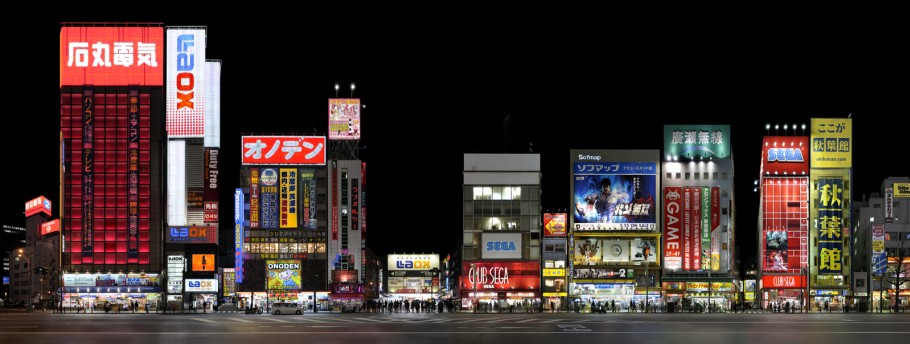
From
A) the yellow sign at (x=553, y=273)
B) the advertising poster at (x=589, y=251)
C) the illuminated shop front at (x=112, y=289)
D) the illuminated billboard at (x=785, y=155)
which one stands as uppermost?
the illuminated billboard at (x=785, y=155)

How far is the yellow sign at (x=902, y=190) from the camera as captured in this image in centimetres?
10732

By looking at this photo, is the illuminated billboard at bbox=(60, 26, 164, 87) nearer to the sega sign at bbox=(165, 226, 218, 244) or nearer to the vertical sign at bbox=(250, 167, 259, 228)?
the sega sign at bbox=(165, 226, 218, 244)

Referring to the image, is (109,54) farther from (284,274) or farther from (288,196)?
(284,274)

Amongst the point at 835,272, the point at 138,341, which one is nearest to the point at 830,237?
the point at 835,272

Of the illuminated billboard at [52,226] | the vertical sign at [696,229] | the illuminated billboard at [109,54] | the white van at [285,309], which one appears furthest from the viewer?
the illuminated billboard at [52,226]

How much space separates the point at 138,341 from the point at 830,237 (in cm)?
8246

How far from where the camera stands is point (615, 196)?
340 feet

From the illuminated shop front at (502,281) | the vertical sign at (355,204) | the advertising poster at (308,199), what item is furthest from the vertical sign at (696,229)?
the advertising poster at (308,199)

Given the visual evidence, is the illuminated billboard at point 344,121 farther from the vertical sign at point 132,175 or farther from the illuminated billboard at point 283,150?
the vertical sign at point 132,175

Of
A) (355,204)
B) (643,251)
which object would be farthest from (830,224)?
(355,204)

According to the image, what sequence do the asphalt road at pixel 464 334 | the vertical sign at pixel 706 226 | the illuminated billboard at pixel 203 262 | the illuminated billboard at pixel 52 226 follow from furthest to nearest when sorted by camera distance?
the illuminated billboard at pixel 203 262 < the illuminated billboard at pixel 52 226 < the vertical sign at pixel 706 226 < the asphalt road at pixel 464 334

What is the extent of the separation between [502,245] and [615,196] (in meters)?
11.7

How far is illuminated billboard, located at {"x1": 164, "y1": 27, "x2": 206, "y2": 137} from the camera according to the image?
113 metres

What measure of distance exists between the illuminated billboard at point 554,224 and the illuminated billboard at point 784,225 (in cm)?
1937
